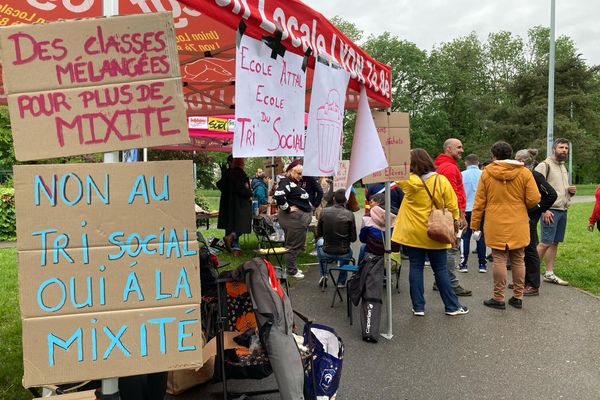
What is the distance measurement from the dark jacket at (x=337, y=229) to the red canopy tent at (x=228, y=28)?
180 cm

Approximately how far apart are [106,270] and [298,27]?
1756 mm

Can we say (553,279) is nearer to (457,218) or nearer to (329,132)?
(457,218)

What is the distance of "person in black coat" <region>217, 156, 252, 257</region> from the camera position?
7.99 meters

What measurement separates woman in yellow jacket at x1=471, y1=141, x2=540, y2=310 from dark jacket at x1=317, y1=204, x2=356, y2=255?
165 centimetres

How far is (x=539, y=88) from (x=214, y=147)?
111ft

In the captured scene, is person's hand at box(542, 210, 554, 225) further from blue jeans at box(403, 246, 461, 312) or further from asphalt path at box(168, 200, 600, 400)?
blue jeans at box(403, 246, 461, 312)

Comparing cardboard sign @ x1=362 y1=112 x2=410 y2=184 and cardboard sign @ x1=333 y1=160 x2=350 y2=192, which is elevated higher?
cardboard sign @ x1=362 y1=112 x2=410 y2=184

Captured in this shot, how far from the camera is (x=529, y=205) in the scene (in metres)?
5.13

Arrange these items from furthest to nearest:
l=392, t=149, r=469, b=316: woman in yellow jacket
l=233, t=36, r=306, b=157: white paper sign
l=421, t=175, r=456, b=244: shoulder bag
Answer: l=392, t=149, r=469, b=316: woman in yellow jacket, l=421, t=175, r=456, b=244: shoulder bag, l=233, t=36, r=306, b=157: white paper sign

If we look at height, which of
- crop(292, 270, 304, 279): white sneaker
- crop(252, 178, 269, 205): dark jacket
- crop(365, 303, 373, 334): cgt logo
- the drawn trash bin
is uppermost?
the drawn trash bin

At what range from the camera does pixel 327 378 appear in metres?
2.95

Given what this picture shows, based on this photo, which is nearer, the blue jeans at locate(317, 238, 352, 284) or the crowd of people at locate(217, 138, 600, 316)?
the crowd of people at locate(217, 138, 600, 316)

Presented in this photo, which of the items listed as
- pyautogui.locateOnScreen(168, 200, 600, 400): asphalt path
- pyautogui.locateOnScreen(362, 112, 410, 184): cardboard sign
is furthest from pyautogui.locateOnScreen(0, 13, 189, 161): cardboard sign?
pyautogui.locateOnScreen(362, 112, 410, 184): cardboard sign

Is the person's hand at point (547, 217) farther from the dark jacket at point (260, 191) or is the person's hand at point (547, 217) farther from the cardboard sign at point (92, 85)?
the dark jacket at point (260, 191)
